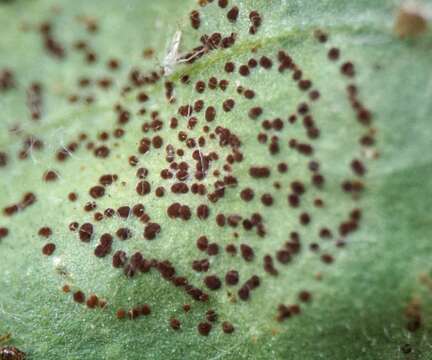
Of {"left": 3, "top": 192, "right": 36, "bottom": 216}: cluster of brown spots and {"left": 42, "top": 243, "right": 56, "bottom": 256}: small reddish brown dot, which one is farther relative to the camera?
{"left": 3, "top": 192, "right": 36, "bottom": 216}: cluster of brown spots

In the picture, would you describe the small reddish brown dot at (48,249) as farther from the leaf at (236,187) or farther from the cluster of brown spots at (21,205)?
the cluster of brown spots at (21,205)

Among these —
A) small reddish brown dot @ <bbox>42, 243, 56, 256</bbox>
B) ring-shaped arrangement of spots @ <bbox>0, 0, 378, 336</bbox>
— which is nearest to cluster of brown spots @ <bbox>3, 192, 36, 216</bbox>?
ring-shaped arrangement of spots @ <bbox>0, 0, 378, 336</bbox>

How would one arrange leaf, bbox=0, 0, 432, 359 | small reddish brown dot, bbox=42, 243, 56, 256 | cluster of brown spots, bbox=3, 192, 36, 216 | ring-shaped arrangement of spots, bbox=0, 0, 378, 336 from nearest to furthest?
1. leaf, bbox=0, 0, 432, 359
2. ring-shaped arrangement of spots, bbox=0, 0, 378, 336
3. small reddish brown dot, bbox=42, 243, 56, 256
4. cluster of brown spots, bbox=3, 192, 36, 216

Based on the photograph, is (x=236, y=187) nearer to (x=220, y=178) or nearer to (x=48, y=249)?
(x=220, y=178)

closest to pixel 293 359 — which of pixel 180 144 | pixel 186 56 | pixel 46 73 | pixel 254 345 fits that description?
pixel 254 345

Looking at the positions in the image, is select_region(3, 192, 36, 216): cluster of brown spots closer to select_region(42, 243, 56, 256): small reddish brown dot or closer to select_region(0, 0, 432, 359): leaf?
select_region(0, 0, 432, 359): leaf

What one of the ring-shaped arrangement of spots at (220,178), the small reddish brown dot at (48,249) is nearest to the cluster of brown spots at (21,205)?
the ring-shaped arrangement of spots at (220,178)
